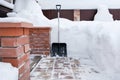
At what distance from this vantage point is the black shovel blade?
6.56m

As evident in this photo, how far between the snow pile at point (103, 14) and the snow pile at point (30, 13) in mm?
5982

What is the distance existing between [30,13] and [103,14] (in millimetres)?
6575

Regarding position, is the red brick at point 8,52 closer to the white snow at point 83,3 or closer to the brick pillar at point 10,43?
the brick pillar at point 10,43

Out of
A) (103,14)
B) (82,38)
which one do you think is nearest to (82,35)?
(82,38)

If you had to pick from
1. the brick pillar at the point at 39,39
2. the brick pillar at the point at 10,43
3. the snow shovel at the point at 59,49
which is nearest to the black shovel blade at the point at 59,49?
the snow shovel at the point at 59,49

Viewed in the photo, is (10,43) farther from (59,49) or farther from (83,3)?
(83,3)

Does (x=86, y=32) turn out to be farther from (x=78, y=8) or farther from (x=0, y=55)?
(x=78, y=8)

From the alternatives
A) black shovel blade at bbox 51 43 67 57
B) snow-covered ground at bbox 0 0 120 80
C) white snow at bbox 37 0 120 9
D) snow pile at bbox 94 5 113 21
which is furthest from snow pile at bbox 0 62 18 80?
white snow at bbox 37 0 120 9

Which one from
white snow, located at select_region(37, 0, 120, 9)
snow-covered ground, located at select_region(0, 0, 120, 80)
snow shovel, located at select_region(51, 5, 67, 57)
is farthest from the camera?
white snow, located at select_region(37, 0, 120, 9)

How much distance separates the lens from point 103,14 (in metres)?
13.0

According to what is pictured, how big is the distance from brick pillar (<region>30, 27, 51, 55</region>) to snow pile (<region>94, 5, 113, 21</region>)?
271 inches

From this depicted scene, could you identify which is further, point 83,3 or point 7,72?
point 83,3

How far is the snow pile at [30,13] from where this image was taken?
7265 mm

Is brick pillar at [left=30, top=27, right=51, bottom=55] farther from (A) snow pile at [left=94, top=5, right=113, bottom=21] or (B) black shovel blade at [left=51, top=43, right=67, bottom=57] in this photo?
(A) snow pile at [left=94, top=5, right=113, bottom=21]
